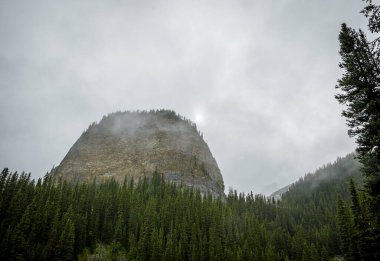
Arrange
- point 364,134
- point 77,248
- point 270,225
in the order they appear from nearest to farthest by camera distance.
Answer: point 364,134, point 77,248, point 270,225

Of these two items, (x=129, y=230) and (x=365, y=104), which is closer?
(x=365, y=104)

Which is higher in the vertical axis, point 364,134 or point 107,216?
point 107,216

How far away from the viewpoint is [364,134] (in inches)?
864

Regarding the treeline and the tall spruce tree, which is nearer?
the tall spruce tree

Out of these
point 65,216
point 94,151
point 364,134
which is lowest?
point 364,134

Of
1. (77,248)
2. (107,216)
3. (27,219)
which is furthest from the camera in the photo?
(107,216)

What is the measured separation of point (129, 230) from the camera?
9938 centimetres

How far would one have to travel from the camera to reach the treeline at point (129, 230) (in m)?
77.9

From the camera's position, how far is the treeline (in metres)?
77.9

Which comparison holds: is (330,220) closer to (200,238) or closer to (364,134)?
(200,238)

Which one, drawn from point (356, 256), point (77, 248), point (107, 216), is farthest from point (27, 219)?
point (356, 256)

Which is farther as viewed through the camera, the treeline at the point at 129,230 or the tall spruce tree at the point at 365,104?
the treeline at the point at 129,230

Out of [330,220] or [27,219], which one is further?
[330,220]

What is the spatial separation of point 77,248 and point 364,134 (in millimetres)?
87470
